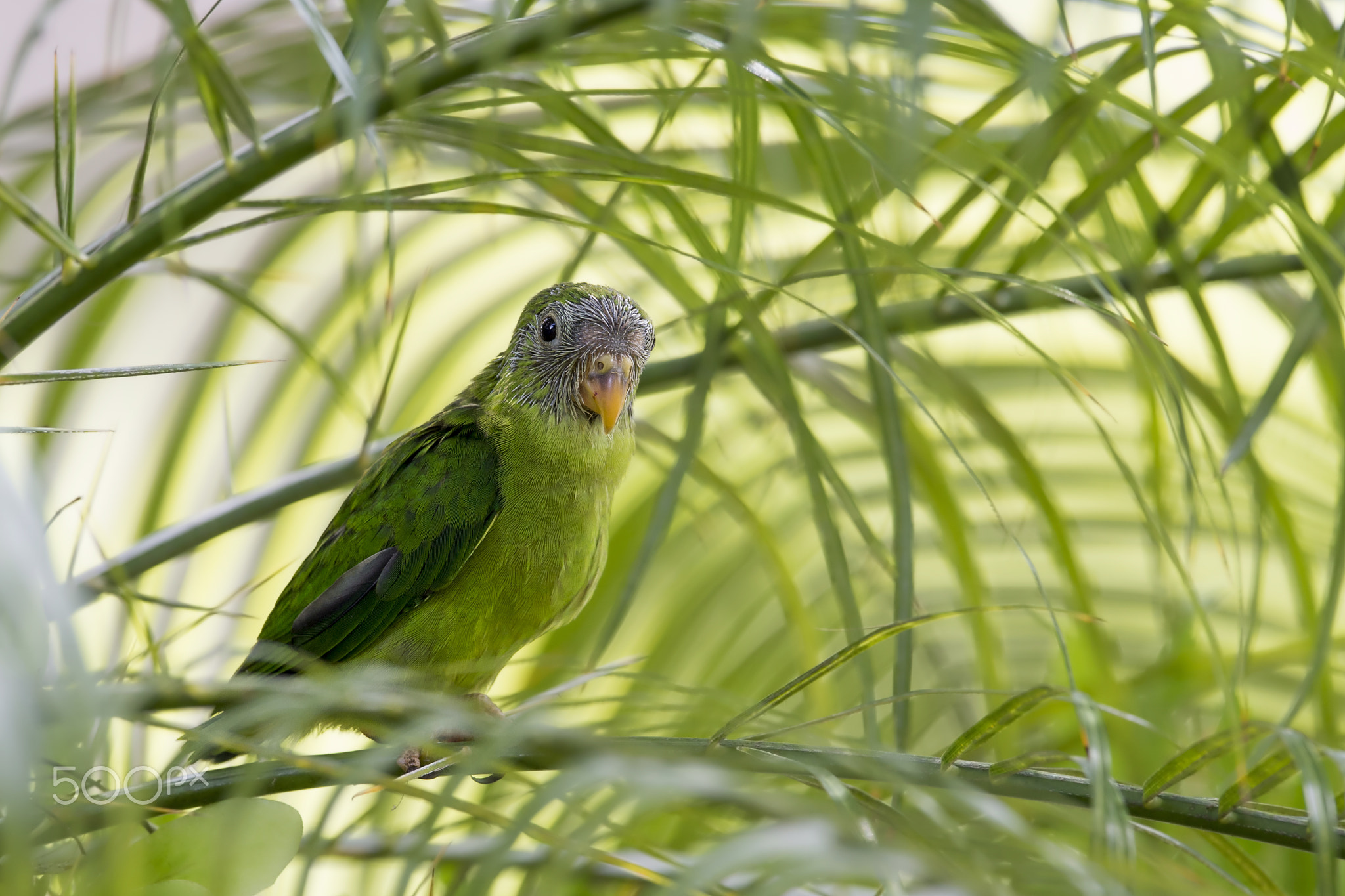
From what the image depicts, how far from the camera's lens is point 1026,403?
2.81 meters

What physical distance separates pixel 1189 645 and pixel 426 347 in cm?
168

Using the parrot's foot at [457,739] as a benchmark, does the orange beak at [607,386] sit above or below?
above

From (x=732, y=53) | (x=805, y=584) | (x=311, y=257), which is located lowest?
(x=732, y=53)

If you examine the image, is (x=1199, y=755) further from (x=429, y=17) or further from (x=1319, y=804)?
(x=429, y=17)

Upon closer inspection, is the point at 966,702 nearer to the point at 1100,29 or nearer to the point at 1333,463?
the point at 1333,463

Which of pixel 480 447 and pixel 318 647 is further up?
pixel 480 447

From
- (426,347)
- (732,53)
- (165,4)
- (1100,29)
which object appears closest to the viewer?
(732,53)

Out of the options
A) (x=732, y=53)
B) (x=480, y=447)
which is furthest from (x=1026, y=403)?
(x=732, y=53)

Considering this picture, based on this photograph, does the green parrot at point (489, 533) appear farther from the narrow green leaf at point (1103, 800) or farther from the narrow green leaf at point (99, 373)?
the narrow green leaf at point (1103, 800)

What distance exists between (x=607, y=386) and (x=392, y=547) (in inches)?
10.8

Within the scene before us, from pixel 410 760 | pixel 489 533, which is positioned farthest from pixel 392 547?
pixel 410 760

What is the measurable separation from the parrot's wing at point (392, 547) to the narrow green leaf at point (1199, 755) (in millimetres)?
641

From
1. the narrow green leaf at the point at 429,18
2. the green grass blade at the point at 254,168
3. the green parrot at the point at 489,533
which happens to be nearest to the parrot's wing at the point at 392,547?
the green parrot at the point at 489,533

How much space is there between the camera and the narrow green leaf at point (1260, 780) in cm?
53
